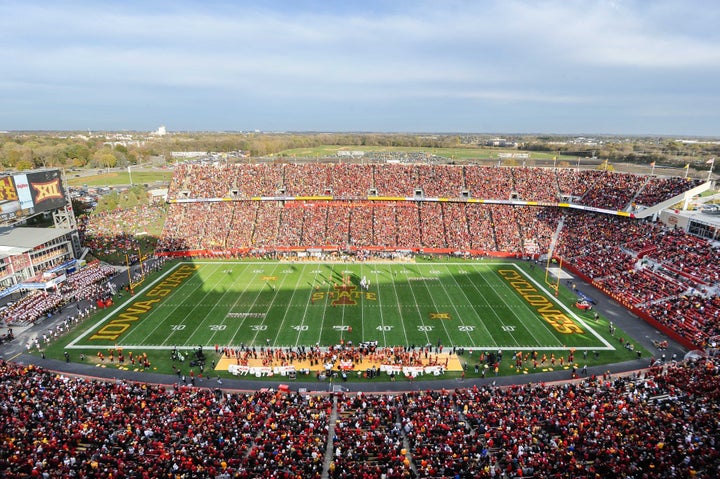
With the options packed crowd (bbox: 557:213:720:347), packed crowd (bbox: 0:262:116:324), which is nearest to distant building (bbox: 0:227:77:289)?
packed crowd (bbox: 0:262:116:324)

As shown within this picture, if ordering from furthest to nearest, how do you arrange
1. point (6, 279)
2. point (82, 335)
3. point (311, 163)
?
point (311, 163) < point (6, 279) < point (82, 335)

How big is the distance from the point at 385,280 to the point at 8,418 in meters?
25.8

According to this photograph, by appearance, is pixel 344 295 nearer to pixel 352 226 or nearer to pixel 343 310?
pixel 343 310

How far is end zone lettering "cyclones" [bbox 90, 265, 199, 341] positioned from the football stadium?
0.24 m

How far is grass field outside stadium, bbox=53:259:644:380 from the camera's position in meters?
25.3

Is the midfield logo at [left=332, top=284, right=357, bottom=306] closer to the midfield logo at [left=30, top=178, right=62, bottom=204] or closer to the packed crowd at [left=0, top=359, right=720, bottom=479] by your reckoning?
the packed crowd at [left=0, top=359, right=720, bottom=479]

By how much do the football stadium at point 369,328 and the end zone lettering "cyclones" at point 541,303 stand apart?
0.82 ft

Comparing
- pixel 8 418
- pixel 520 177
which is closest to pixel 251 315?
pixel 8 418

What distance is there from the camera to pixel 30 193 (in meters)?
34.1

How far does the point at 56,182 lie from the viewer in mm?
36406

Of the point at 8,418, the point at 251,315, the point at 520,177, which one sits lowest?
the point at 251,315

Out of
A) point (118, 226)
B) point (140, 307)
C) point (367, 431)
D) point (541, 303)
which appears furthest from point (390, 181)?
point (367, 431)

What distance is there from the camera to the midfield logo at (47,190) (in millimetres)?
34656

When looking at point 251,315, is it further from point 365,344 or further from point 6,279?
point 6,279
